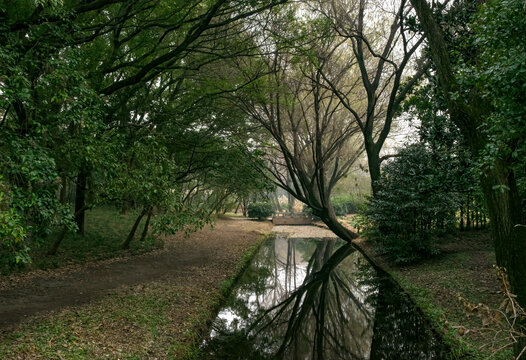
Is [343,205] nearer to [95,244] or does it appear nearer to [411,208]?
[411,208]

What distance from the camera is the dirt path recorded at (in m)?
6.98

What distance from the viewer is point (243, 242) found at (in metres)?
19.0

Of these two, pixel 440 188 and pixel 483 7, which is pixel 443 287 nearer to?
pixel 440 188

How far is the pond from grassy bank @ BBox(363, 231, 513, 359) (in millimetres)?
341

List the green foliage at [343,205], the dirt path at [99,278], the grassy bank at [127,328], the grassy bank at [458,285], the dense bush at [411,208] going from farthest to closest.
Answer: the green foliage at [343,205], the dense bush at [411,208], the dirt path at [99,278], the grassy bank at [458,285], the grassy bank at [127,328]

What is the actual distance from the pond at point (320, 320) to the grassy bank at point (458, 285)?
0.34m

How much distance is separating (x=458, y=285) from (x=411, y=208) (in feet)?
12.9

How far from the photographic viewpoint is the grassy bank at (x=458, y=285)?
6.04 m

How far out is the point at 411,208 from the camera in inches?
485

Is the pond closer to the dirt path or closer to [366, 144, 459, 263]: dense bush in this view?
[366, 144, 459, 263]: dense bush

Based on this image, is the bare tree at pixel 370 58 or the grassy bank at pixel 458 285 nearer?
the grassy bank at pixel 458 285

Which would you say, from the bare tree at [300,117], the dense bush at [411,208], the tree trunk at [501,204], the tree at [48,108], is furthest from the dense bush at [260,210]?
the tree trunk at [501,204]

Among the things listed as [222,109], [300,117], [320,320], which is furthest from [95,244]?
[300,117]

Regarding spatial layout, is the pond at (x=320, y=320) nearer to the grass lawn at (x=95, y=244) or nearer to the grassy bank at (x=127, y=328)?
the grassy bank at (x=127, y=328)
